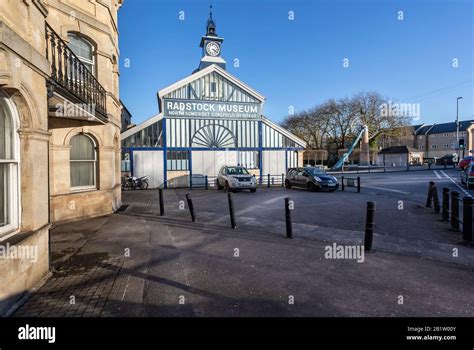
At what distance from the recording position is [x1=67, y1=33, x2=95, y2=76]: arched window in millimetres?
8320

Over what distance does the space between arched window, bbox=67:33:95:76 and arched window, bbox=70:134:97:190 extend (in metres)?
2.49

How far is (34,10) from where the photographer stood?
13.5 ft

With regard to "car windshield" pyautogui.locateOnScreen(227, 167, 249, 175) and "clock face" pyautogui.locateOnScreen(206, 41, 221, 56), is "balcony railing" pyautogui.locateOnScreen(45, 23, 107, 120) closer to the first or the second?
"car windshield" pyautogui.locateOnScreen(227, 167, 249, 175)

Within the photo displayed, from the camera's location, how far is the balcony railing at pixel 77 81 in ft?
19.8

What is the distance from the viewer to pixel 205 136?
846 inches

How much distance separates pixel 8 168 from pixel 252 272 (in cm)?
396

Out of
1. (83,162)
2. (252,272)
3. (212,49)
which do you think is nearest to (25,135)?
(252,272)

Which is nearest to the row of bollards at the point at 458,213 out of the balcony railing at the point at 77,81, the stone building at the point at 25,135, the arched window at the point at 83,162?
the stone building at the point at 25,135

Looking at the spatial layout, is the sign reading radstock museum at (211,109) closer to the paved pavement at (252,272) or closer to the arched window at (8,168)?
the paved pavement at (252,272)

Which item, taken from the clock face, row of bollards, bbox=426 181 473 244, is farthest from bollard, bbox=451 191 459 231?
the clock face

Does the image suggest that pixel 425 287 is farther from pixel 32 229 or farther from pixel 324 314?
pixel 32 229

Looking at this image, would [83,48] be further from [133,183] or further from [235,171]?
[133,183]

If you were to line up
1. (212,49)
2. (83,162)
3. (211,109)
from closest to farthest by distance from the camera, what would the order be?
(83,162) → (211,109) → (212,49)

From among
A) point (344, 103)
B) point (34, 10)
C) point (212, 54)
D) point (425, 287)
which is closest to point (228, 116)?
point (212, 54)
